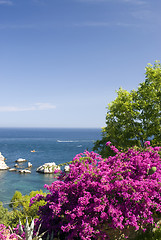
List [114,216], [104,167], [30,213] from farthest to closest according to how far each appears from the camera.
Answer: [30,213], [104,167], [114,216]

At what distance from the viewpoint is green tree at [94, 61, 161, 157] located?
66.5 ft

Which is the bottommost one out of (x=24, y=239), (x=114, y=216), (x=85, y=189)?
(x=24, y=239)

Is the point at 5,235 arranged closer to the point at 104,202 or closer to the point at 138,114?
the point at 104,202

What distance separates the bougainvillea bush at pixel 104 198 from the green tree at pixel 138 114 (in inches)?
365

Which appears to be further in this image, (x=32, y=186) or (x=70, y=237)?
(x=32, y=186)

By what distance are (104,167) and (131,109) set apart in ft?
36.3

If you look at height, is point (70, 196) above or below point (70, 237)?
above

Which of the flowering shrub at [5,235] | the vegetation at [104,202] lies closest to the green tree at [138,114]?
the vegetation at [104,202]

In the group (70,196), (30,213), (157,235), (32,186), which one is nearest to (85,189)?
(70,196)

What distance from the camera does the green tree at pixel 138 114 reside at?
66.5 ft

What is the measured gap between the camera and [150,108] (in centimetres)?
2050

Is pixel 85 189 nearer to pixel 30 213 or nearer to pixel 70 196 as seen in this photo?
pixel 70 196

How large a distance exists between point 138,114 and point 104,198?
42.7 ft

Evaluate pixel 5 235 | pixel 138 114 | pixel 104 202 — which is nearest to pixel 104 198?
pixel 104 202
